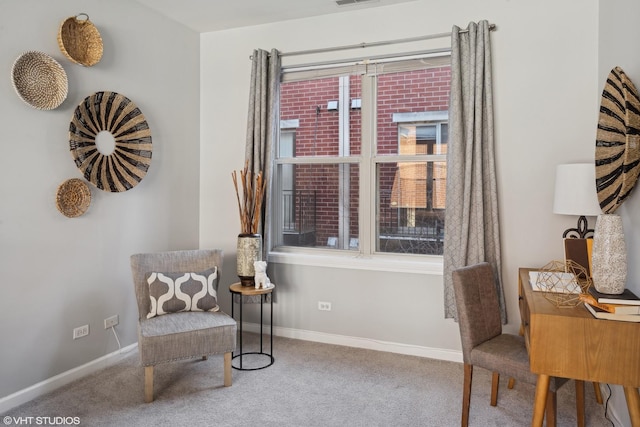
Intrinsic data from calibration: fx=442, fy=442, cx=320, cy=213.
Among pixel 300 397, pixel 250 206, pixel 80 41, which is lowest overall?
pixel 300 397

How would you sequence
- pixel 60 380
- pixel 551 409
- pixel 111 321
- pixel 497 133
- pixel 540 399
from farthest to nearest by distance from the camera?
pixel 111 321, pixel 497 133, pixel 60 380, pixel 551 409, pixel 540 399

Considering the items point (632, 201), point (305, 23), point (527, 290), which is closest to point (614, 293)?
point (527, 290)

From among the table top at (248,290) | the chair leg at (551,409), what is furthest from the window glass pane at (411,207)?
the chair leg at (551,409)

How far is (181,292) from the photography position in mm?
2992

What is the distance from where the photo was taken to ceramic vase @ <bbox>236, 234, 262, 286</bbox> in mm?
3223

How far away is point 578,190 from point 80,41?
319 centimetres

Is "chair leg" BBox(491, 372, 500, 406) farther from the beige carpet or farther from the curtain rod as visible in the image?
the curtain rod

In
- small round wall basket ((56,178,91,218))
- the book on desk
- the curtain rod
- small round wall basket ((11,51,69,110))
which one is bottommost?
the book on desk

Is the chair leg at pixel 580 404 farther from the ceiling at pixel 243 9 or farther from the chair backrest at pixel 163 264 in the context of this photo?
the ceiling at pixel 243 9

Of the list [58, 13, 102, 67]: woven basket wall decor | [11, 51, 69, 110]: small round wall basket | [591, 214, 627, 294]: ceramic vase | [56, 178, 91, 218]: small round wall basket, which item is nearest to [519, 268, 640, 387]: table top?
[591, 214, 627, 294]: ceramic vase

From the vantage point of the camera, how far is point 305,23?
3.63 m

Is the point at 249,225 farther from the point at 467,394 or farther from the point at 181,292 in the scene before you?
the point at 467,394

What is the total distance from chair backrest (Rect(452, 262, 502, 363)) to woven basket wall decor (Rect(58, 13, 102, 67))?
264 centimetres

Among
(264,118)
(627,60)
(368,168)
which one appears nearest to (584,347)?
(627,60)
